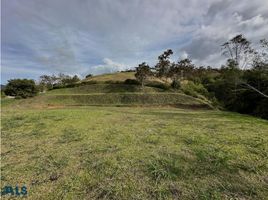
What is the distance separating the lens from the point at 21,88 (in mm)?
26578

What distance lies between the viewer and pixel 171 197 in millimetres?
2494

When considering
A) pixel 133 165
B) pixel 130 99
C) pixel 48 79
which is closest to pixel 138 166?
pixel 133 165

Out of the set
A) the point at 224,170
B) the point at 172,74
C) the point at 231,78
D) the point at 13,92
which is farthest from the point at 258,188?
the point at 13,92

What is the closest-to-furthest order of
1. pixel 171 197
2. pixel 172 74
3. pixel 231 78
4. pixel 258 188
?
pixel 171 197
pixel 258 188
pixel 231 78
pixel 172 74

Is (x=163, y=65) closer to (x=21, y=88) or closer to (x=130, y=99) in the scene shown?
(x=130, y=99)

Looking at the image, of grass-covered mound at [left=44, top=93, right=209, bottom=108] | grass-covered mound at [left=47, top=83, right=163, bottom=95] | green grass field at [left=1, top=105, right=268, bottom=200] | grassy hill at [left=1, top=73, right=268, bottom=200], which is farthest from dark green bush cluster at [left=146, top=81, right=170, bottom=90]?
green grass field at [left=1, top=105, right=268, bottom=200]

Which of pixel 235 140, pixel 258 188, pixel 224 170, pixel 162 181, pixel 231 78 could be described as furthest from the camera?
pixel 231 78

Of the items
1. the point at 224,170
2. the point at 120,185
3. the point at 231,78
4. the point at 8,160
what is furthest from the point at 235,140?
the point at 231,78

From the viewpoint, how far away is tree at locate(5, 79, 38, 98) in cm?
2619

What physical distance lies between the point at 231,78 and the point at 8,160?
15.2 m

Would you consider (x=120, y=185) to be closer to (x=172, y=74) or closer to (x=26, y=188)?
(x=26, y=188)

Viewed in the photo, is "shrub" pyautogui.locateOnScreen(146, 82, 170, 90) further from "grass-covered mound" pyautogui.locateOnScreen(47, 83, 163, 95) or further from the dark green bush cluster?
"grass-covered mound" pyautogui.locateOnScreen(47, 83, 163, 95)

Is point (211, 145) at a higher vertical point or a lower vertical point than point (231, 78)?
lower

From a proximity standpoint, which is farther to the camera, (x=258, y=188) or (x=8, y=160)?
(x=8, y=160)
